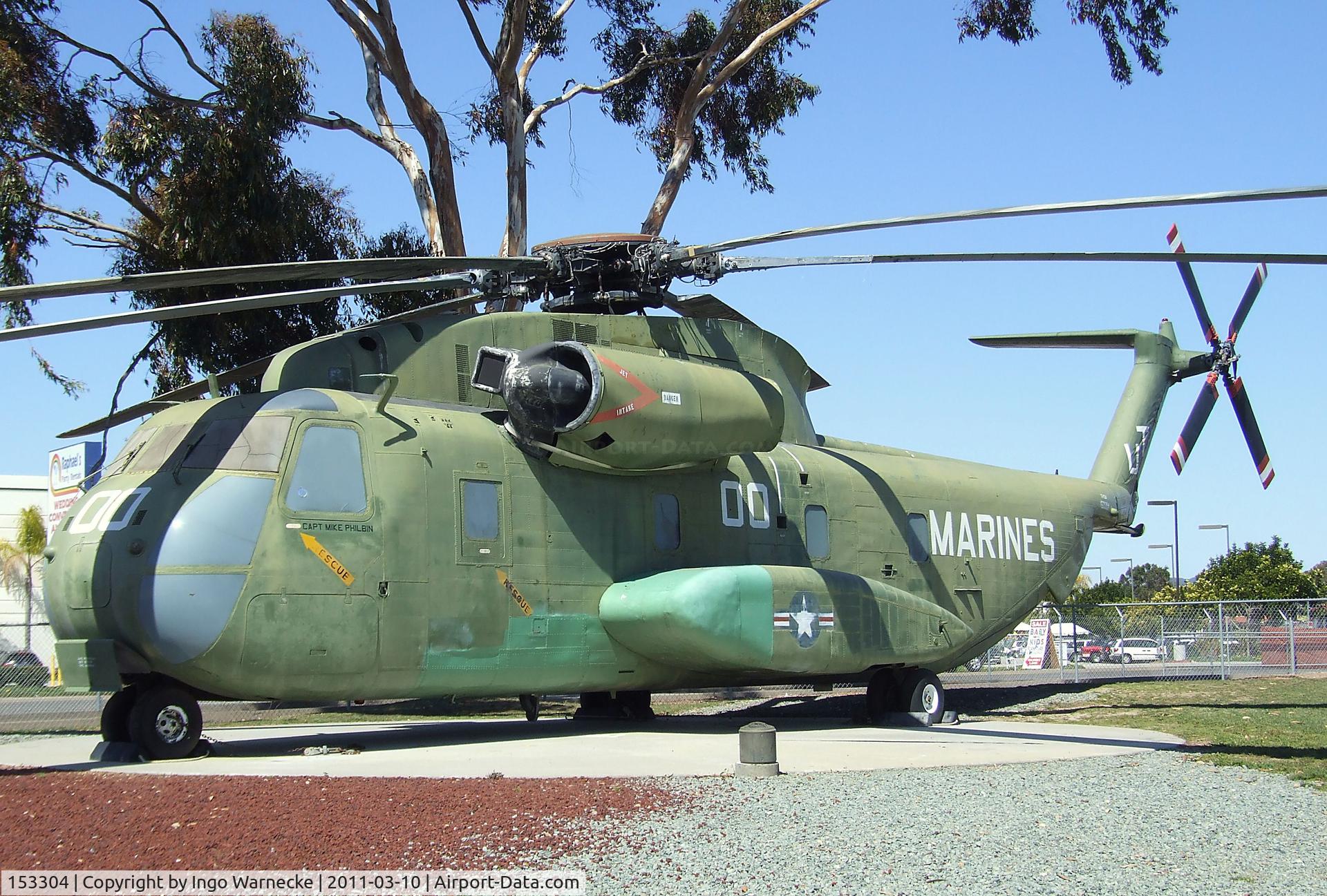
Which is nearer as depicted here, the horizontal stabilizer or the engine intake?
the engine intake

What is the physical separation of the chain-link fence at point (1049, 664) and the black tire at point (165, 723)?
2.91 feet

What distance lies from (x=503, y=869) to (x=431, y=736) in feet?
23.4

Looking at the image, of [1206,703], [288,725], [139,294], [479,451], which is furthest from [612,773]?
[139,294]

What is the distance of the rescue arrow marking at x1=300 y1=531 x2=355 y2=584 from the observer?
11.2 metres

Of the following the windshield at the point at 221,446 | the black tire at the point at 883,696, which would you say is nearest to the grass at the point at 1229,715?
the black tire at the point at 883,696

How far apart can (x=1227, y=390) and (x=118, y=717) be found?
17.8m

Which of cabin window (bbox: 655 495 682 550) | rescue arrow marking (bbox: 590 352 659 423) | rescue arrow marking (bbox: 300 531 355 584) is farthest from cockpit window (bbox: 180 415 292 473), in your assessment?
cabin window (bbox: 655 495 682 550)

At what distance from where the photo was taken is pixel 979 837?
7508 millimetres

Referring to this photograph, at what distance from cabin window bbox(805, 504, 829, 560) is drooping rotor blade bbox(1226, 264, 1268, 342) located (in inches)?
377

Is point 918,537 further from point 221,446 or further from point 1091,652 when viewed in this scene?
point 1091,652

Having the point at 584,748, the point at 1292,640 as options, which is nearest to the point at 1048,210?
the point at 584,748

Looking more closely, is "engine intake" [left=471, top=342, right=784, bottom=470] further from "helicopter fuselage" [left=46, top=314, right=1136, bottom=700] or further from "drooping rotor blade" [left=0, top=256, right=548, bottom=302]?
"drooping rotor blade" [left=0, top=256, right=548, bottom=302]

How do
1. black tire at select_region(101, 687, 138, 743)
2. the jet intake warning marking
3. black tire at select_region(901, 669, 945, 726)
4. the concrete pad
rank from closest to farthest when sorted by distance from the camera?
the concrete pad < black tire at select_region(101, 687, 138, 743) < black tire at select_region(901, 669, 945, 726) < the jet intake warning marking

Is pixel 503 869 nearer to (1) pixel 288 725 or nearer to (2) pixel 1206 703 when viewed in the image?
(1) pixel 288 725
